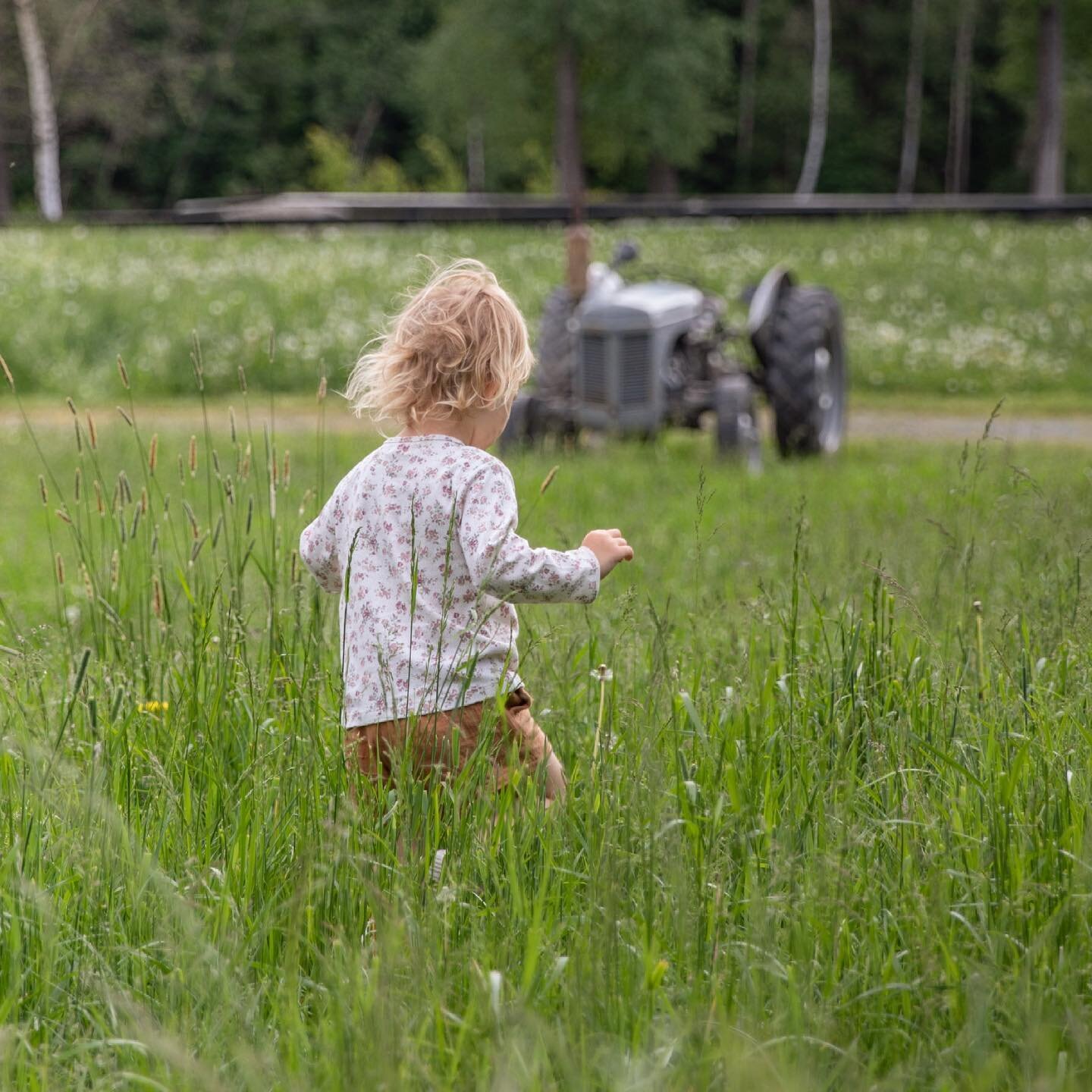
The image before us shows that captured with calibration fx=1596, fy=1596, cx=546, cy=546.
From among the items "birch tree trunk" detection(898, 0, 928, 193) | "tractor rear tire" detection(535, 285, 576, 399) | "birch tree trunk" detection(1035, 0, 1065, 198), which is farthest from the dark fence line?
"birch tree trunk" detection(898, 0, 928, 193)

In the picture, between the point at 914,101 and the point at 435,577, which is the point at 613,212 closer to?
the point at 435,577

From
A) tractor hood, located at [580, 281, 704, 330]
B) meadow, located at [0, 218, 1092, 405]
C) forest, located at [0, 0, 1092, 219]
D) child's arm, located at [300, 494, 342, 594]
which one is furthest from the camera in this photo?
forest, located at [0, 0, 1092, 219]

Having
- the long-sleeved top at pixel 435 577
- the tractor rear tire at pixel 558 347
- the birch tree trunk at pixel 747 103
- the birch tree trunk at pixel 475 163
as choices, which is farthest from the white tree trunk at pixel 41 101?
the long-sleeved top at pixel 435 577

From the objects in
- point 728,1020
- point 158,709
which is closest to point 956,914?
point 728,1020

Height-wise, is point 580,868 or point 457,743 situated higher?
point 457,743

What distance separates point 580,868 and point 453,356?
0.94 m

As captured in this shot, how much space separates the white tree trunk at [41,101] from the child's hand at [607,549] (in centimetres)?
3658

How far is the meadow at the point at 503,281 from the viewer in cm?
1659

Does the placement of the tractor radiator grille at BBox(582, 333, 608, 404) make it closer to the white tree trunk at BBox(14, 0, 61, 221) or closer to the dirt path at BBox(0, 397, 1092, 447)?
the dirt path at BBox(0, 397, 1092, 447)

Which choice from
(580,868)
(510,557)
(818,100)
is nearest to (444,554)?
(510,557)

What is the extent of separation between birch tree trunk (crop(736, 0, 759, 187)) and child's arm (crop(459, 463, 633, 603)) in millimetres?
52345

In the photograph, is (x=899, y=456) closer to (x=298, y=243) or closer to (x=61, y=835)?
(x=61, y=835)

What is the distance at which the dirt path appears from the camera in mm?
12727

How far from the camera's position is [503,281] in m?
18.7
